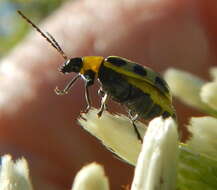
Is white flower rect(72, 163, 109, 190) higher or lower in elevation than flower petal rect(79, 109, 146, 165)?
lower

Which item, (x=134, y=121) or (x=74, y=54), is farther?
(x=74, y=54)

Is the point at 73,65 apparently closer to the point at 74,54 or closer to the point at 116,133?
the point at 116,133

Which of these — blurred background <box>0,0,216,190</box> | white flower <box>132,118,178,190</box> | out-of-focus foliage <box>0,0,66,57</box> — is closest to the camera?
white flower <box>132,118,178,190</box>

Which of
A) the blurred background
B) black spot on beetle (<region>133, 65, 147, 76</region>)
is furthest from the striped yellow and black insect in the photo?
the blurred background

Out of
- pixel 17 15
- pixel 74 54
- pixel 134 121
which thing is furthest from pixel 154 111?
pixel 17 15

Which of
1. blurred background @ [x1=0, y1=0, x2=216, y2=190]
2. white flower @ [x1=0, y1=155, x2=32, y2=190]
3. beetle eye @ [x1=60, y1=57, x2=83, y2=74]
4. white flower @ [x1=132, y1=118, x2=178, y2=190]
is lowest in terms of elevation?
white flower @ [x1=0, y1=155, x2=32, y2=190]

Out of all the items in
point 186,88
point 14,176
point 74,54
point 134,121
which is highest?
point 74,54

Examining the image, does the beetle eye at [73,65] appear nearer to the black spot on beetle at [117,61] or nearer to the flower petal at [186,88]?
the black spot on beetle at [117,61]

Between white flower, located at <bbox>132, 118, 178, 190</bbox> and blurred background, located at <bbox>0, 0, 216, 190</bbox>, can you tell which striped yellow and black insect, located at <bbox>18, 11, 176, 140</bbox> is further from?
blurred background, located at <bbox>0, 0, 216, 190</bbox>
